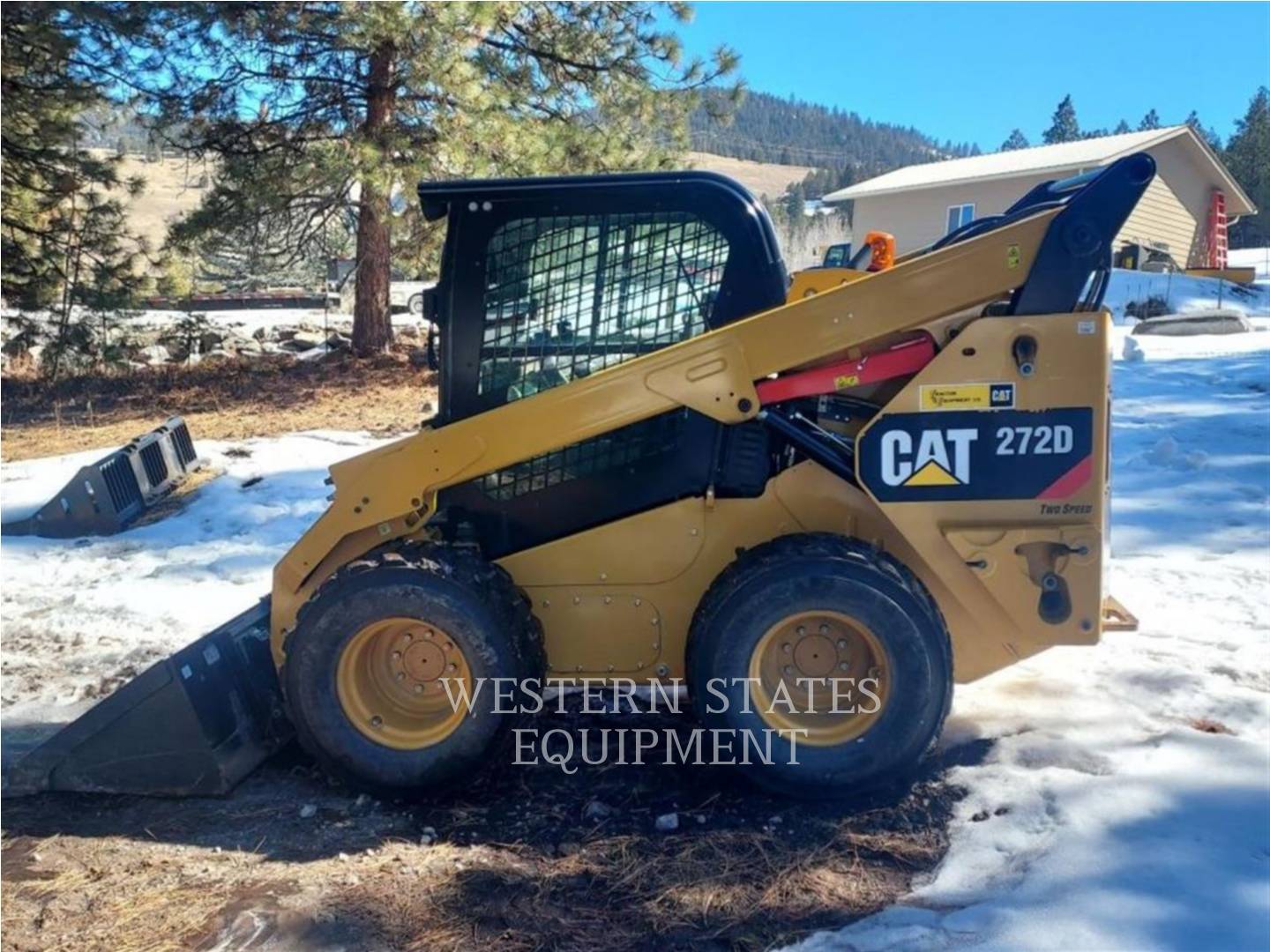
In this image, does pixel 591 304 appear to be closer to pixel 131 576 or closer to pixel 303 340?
pixel 131 576

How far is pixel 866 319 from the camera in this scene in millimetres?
3504

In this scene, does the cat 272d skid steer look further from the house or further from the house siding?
the house siding

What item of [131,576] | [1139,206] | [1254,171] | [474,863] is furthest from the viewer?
[1254,171]

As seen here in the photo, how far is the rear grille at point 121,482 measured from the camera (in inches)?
290

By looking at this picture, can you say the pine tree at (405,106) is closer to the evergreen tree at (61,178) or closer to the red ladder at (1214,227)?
the evergreen tree at (61,178)

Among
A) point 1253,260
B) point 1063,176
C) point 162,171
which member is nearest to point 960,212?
point 1063,176

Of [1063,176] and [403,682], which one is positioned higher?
[1063,176]

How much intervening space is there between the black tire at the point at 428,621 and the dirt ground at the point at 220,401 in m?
6.48

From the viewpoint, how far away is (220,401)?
12.3m

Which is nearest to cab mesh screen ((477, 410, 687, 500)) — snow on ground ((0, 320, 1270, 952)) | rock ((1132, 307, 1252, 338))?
snow on ground ((0, 320, 1270, 952))

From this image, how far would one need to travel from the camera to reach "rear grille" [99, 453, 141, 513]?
736 cm

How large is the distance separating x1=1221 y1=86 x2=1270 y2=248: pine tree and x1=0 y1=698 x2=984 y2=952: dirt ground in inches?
2308

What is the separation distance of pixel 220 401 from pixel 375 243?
9.68 feet

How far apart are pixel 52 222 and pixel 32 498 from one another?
726 centimetres
